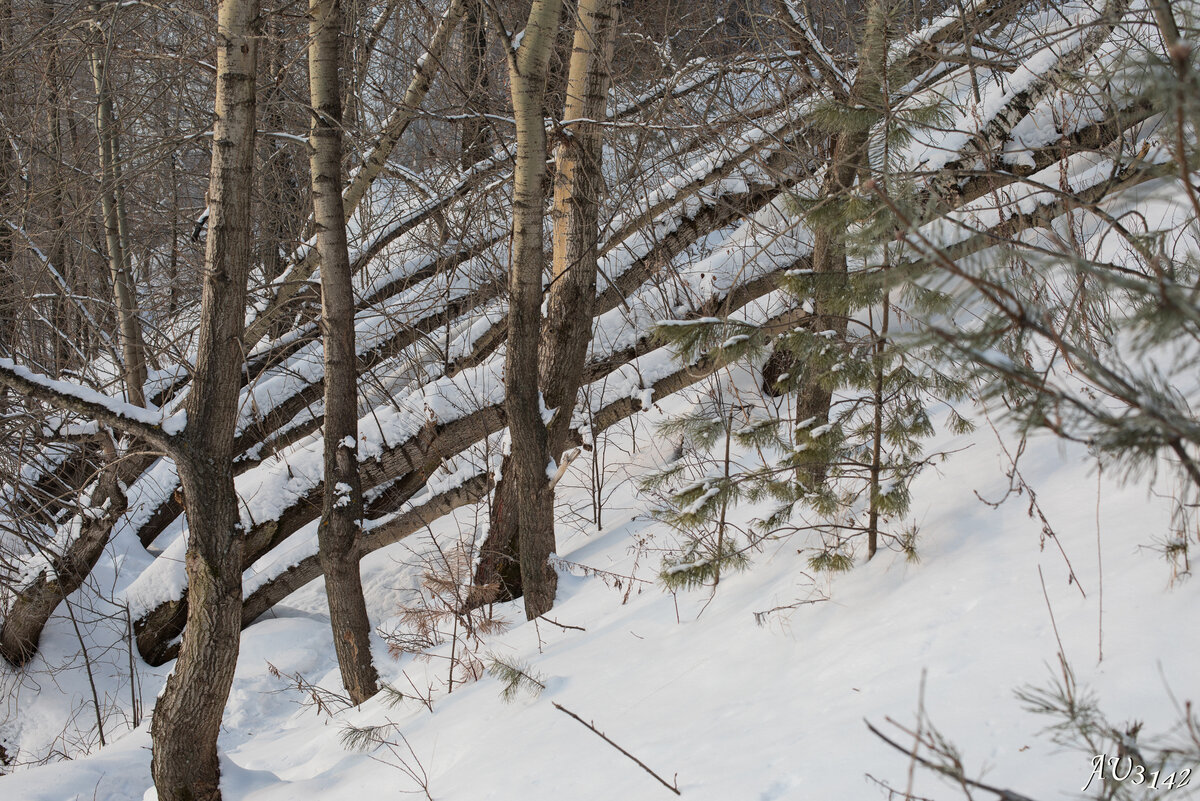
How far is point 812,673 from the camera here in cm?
274

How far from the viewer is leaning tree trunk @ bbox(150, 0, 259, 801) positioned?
3.96 metres

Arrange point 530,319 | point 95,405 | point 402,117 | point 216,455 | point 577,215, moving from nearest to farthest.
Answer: point 95,405
point 216,455
point 530,319
point 577,215
point 402,117

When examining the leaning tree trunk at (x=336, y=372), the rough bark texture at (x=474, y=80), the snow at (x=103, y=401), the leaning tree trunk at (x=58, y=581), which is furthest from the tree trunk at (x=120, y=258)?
the snow at (x=103, y=401)

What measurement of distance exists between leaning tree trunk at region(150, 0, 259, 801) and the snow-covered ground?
37 centimetres

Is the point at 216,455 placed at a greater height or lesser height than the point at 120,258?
lesser

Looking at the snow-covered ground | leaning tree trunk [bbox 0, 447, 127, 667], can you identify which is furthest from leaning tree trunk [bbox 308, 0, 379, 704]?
leaning tree trunk [bbox 0, 447, 127, 667]

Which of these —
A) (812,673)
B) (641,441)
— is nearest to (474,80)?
(641,441)

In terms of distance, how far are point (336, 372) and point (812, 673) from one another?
3402 mm

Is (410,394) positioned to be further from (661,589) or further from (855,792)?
(855,792)

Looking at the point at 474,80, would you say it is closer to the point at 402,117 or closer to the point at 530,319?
the point at 402,117

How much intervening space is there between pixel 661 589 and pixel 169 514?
505 cm

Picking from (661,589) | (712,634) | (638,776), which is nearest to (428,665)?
(661,589)

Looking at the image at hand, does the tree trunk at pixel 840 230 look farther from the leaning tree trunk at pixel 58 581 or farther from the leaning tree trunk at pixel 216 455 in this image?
the leaning tree trunk at pixel 58 581

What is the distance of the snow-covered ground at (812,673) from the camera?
6.98ft
